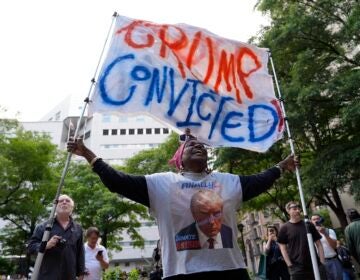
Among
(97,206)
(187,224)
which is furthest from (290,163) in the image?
(97,206)

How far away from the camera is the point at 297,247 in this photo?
5789mm

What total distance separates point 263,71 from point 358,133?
1005 centimetres

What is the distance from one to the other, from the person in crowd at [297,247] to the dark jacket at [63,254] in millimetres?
2980

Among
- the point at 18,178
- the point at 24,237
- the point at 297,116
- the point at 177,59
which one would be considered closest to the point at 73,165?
the point at 24,237

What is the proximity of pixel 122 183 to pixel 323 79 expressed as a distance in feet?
39.5

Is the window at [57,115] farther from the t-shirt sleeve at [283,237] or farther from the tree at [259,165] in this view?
the t-shirt sleeve at [283,237]

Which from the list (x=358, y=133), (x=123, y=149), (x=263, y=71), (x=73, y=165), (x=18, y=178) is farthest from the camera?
(x=123, y=149)

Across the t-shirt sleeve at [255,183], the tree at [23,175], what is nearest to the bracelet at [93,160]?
the t-shirt sleeve at [255,183]

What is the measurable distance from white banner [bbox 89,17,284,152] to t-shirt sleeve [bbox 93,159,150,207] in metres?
1.00

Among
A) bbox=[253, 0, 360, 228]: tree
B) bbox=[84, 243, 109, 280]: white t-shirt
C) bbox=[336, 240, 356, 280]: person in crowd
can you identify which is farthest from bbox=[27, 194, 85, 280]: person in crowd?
bbox=[253, 0, 360, 228]: tree

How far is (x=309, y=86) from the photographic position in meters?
12.9

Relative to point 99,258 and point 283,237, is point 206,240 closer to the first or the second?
point 283,237

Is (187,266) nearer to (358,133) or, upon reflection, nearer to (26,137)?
(358,133)

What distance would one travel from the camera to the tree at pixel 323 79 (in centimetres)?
1224
